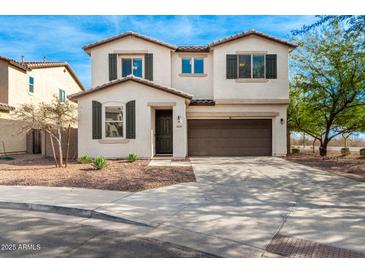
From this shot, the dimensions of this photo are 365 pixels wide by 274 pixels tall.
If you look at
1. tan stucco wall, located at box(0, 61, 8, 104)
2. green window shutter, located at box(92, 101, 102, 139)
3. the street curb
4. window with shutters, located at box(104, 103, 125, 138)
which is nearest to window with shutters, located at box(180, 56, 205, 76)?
window with shutters, located at box(104, 103, 125, 138)

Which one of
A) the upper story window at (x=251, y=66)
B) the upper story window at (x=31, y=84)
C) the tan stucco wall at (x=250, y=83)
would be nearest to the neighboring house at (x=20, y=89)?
the upper story window at (x=31, y=84)

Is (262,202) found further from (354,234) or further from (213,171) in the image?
(213,171)

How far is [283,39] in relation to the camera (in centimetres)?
1680

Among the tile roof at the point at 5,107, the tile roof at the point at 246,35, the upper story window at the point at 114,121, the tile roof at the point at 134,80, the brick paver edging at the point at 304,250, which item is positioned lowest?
the brick paver edging at the point at 304,250

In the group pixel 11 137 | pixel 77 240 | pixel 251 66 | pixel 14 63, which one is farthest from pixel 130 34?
pixel 77 240

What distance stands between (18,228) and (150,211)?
8.00 ft

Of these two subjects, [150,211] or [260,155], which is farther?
[260,155]

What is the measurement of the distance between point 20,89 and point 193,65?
1299cm

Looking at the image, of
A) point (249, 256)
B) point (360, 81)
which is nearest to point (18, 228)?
point (249, 256)

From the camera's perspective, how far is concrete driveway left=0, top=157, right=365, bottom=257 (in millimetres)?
4398

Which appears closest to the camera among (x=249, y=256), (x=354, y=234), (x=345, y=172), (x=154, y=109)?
(x=249, y=256)

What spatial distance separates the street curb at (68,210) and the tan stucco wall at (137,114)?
8127 millimetres

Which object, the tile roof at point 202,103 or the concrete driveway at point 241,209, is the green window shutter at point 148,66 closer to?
the tile roof at point 202,103

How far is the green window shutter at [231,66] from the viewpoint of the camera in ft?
54.2
